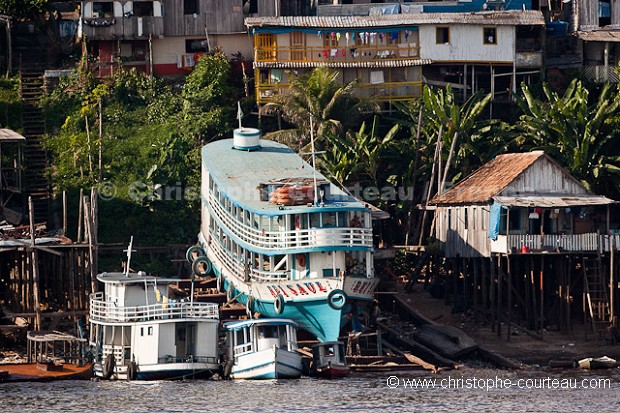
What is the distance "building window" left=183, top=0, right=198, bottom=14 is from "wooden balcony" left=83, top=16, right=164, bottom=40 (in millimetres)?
1557

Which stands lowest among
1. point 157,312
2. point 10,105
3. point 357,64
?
point 157,312

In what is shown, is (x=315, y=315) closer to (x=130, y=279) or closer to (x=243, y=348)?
(x=243, y=348)

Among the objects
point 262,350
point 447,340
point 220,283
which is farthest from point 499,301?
point 262,350

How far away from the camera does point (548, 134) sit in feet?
258

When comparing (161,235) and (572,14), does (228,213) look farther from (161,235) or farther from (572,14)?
(572,14)

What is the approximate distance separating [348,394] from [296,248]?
8.15 meters

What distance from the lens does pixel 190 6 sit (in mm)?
86875

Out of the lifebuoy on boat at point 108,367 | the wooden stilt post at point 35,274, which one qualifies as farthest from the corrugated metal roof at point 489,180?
the wooden stilt post at point 35,274

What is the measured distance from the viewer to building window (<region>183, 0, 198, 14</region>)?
86750mm

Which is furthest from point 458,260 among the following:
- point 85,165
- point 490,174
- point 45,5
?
point 45,5

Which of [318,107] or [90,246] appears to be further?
[318,107]

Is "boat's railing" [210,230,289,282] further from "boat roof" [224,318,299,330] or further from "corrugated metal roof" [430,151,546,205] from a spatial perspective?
"corrugated metal roof" [430,151,546,205]

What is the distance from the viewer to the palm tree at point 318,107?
7988 centimetres

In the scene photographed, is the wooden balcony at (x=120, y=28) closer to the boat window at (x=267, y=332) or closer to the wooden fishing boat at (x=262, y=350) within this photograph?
the wooden fishing boat at (x=262, y=350)
